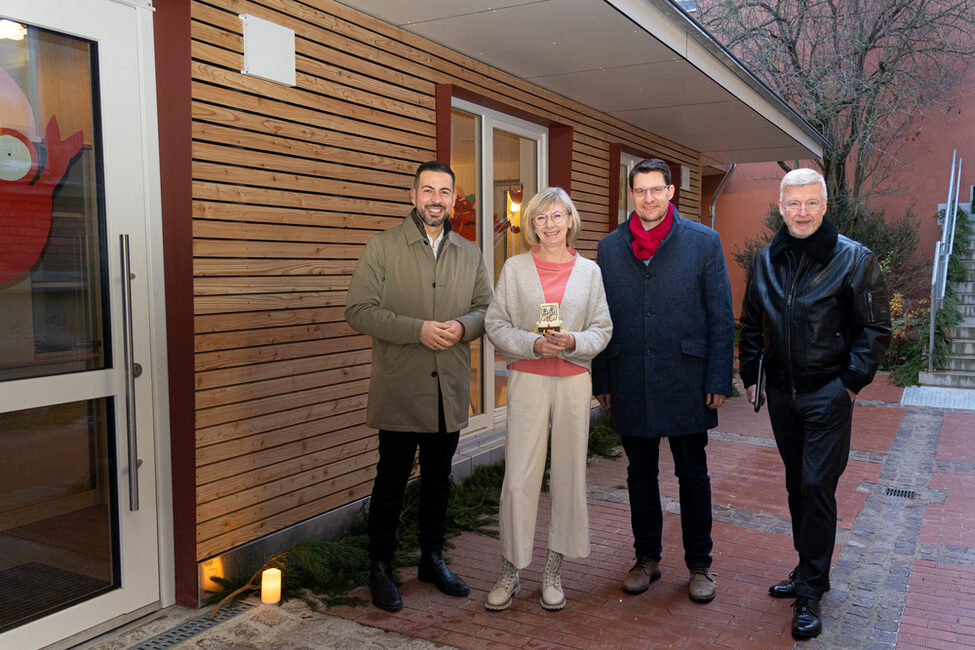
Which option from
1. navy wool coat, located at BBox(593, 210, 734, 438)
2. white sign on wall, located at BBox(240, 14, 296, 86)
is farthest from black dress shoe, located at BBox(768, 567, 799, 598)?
white sign on wall, located at BBox(240, 14, 296, 86)

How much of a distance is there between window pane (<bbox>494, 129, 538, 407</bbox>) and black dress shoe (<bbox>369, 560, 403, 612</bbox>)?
8.82 ft

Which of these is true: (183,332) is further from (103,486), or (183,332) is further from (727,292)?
(727,292)

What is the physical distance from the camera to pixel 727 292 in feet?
11.8

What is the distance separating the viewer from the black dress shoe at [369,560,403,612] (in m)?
3.57

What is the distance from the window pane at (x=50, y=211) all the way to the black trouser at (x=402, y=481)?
4.16 feet

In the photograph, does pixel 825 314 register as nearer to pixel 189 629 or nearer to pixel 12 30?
pixel 189 629

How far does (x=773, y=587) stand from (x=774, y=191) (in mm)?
13217

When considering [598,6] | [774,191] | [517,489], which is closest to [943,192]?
[774,191]

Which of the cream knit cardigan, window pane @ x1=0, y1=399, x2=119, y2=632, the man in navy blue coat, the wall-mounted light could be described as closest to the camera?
the wall-mounted light

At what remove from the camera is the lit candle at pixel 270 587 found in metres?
3.58

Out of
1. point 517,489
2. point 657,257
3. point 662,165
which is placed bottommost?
point 517,489

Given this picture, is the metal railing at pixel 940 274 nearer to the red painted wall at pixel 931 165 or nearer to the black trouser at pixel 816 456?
the red painted wall at pixel 931 165

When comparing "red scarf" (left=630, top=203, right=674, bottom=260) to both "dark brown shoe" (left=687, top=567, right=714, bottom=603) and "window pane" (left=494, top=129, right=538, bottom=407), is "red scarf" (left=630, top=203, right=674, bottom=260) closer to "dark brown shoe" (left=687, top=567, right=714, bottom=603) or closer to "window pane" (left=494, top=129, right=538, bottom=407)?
"dark brown shoe" (left=687, top=567, right=714, bottom=603)

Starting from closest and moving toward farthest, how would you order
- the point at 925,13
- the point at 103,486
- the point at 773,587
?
1. the point at 103,486
2. the point at 773,587
3. the point at 925,13
